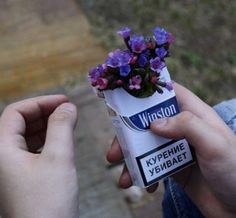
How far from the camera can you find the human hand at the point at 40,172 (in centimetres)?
113

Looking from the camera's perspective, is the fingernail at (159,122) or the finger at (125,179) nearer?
the fingernail at (159,122)

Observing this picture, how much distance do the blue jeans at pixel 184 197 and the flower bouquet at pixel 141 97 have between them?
295 mm

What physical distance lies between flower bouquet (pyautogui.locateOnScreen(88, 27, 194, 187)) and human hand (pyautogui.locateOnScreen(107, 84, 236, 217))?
0.11 ft

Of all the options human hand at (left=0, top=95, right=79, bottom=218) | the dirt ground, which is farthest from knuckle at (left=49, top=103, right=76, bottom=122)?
the dirt ground

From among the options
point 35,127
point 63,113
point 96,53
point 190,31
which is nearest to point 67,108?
point 63,113

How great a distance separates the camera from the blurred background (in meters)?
2.38

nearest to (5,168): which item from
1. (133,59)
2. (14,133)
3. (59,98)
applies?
(14,133)

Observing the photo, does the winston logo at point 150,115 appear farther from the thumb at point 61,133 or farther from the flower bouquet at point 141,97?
the thumb at point 61,133

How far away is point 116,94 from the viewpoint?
1.19 m

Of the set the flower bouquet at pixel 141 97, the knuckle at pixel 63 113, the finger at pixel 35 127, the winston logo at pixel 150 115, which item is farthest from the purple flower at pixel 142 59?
the finger at pixel 35 127

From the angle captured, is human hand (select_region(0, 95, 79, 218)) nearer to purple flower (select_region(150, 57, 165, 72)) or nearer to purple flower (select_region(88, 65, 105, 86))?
purple flower (select_region(88, 65, 105, 86))

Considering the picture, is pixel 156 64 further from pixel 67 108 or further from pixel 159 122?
pixel 67 108

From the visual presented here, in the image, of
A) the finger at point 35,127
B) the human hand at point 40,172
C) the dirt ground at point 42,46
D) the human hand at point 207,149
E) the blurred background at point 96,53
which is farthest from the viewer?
the dirt ground at point 42,46

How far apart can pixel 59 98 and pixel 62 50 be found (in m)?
1.74
